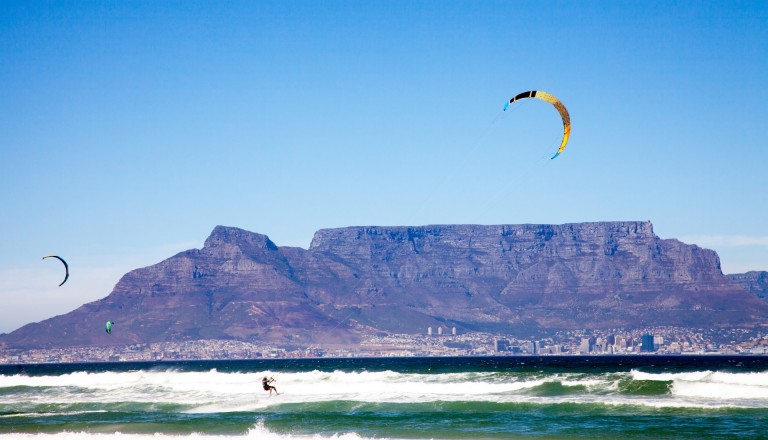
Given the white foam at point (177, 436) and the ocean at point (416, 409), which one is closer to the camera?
the white foam at point (177, 436)

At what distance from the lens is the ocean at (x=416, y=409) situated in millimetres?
32781

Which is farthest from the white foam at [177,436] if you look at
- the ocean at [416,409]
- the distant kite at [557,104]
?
the distant kite at [557,104]

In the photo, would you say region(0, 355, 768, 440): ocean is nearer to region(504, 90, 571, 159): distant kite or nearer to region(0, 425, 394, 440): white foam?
region(0, 425, 394, 440): white foam

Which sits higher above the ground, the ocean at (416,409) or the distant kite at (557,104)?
the distant kite at (557,104)

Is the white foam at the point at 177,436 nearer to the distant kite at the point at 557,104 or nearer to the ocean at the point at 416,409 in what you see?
the ocean at the point at 416,409

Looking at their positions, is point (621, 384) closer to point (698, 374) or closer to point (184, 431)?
point (698, 374)

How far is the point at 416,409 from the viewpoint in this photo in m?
39.7

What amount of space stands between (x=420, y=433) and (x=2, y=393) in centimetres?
3737

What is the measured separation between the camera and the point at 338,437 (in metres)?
31.4

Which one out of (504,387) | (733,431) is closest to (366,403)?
(504,387)

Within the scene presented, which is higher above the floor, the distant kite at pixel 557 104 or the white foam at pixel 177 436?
the distant kite at pixel 557 104

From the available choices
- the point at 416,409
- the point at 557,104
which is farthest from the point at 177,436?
the point at 557,104

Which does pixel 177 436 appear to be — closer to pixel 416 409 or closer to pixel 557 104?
pixel 416 409

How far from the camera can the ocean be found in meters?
32.8
